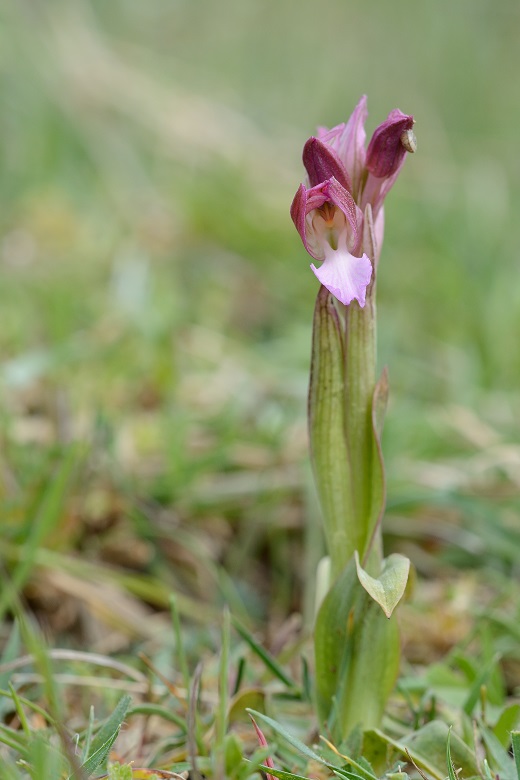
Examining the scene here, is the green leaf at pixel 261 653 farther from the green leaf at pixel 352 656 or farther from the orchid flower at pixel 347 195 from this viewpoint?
the orchid flower at pixel 347 195

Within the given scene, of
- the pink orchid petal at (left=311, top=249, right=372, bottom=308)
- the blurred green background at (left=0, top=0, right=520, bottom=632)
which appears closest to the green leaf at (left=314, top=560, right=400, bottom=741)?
the pink orchid petal at (left=311, top=249, right=372, bottom=308)

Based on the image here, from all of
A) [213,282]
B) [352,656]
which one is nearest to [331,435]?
[352,656]

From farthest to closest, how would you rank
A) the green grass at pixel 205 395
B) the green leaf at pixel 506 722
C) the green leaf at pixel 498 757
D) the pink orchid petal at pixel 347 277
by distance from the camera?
the green grass at pixel 205 395 → the green leaf at pixel 506 722 → the green leaf at pixel 498 757 → the pink orchid petal at pixel 347 277

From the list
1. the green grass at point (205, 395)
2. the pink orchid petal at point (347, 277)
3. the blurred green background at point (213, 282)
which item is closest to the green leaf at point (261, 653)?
the green grass at point (205, 395)

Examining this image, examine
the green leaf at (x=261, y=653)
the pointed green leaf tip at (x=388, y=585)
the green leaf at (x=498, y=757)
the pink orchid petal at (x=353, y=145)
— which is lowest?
the green leaf at (x=498, y=757)

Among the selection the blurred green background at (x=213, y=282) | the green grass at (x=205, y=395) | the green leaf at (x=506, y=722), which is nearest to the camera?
the green leaf at (x=506, y=722)

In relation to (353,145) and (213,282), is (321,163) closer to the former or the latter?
(353,145)

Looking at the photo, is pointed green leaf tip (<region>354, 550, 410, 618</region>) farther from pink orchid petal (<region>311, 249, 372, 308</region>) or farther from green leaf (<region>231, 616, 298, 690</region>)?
pink orchid petal (<region>311, 249, 372, 308</region>)
